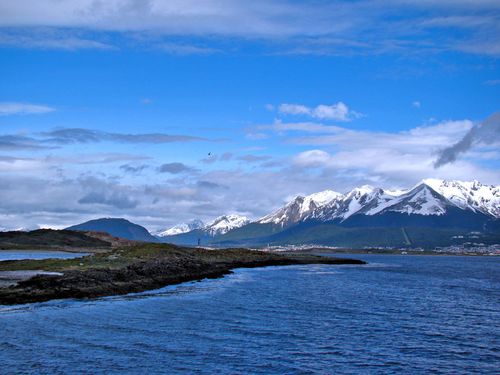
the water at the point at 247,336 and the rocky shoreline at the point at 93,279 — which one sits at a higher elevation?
the rocky shoreline at the point at 93,279

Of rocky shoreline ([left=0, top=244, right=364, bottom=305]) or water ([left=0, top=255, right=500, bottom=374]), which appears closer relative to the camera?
water ([left=0, top=255, right=500, bottom=374])

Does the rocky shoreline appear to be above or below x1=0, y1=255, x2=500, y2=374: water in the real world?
above

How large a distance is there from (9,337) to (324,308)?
111ft

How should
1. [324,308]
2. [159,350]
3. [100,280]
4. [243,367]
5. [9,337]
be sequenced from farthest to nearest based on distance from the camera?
[100,280] → [324,308] → [9,337] → [159,350] → [243,367]

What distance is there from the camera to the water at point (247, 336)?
3384 cm

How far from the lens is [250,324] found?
4881 cm

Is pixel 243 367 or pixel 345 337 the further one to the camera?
pixel 345 337

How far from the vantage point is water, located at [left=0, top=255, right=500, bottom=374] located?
33844 millimetres

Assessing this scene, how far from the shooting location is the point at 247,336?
4303cm

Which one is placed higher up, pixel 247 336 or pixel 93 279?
pixel 93 279

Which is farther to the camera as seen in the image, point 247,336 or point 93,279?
point 93,279

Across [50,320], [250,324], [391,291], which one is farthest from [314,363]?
[391,291]

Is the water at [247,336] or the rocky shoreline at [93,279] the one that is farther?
the rocky shoreline at [93,279]

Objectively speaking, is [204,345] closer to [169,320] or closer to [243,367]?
[243,367]
